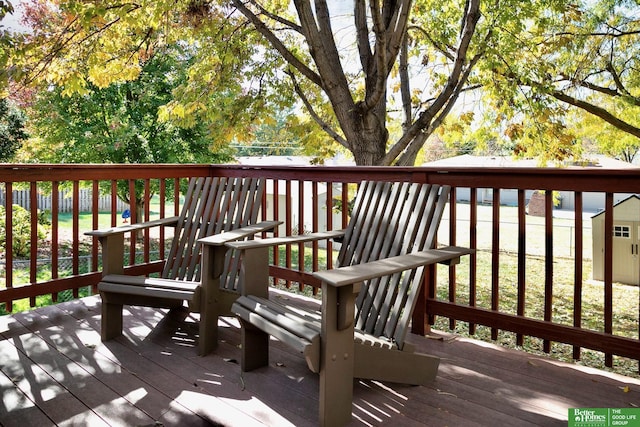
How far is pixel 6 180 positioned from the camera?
305 centimetres

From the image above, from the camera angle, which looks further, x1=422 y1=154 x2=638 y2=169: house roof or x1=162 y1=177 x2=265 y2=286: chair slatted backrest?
x1=422 y1=154 x2=638 y2=169: house roof

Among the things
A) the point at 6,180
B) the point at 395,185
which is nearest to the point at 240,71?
the point at 6,180

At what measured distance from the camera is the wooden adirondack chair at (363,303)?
69.7 inches

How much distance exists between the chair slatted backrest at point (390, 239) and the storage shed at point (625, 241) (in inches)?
301

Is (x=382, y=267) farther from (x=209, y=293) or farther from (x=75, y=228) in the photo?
(x=75, y=228)

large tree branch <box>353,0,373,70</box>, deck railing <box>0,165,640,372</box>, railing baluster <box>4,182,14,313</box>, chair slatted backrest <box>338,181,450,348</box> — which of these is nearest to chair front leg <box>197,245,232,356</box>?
deck railing <box>0,165,640,372</box>

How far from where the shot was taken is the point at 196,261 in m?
3.16

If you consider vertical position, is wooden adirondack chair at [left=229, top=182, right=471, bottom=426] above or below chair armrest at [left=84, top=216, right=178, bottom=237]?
below

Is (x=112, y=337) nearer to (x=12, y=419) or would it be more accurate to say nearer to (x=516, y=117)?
(x=12, y=419)

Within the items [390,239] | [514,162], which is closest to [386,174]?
[390,239]

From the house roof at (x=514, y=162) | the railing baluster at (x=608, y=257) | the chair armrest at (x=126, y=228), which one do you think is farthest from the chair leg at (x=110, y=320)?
the house roof at (x=514, y=162)

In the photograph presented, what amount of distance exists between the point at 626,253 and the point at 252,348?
8.76 m

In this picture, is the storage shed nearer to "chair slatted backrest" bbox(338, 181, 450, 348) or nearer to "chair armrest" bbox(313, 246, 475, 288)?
"chair slatted backrest" bbox(338, 181, 450, 348)

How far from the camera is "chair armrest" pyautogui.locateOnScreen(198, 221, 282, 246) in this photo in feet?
8.04
